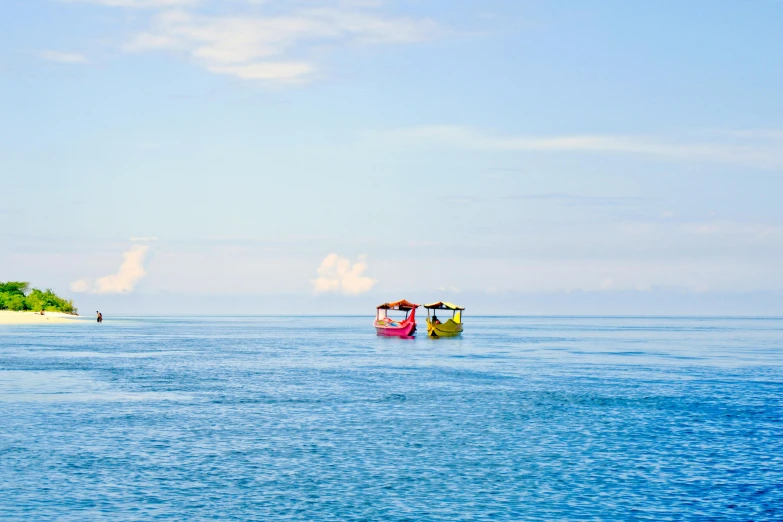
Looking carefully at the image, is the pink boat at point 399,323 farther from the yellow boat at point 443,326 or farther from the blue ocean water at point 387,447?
the blue ocean water at point 387,447

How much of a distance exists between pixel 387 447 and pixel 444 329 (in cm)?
9684

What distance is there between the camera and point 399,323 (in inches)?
5074

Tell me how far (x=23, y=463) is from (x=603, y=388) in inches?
1557

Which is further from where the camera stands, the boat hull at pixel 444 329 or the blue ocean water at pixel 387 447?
the boat hull at pixel 444 329

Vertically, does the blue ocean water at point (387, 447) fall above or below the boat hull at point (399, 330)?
below

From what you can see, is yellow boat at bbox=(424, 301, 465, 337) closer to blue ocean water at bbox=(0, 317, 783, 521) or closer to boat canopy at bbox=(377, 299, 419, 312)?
boat canopy at bbox=(377, 299, 419, 312)

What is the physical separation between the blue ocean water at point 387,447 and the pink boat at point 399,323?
55460 mm

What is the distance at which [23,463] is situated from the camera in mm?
27953

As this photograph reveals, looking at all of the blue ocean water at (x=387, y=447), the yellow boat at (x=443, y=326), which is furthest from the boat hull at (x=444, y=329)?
the blue ocean water at (x=387, y=447)

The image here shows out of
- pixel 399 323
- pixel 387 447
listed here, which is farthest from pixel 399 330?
pixel 387 447

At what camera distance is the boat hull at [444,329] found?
126m

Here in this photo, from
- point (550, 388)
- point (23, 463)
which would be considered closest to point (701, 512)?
point (23, 463)

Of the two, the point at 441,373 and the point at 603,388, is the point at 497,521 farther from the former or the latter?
the point at 441,373

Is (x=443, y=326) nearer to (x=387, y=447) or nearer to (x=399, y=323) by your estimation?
(x=399, y=323)
